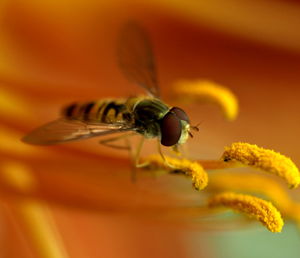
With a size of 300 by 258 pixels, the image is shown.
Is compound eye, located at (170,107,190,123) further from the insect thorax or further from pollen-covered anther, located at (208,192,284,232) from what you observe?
pollen-covered anther, located at (208,192,284,232)

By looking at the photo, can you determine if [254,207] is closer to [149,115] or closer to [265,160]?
[265,160]

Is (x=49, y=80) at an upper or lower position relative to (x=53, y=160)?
upper

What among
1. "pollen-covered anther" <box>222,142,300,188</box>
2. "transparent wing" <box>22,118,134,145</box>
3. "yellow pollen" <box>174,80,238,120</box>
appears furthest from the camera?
"yellow pollen" <box>174,80,238,120</box>

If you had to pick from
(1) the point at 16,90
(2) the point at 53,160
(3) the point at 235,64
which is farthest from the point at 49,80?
(3) the point at 235,64

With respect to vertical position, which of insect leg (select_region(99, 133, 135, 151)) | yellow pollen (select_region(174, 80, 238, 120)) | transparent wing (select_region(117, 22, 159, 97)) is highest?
transparent wing (select_region(117, 22, 159, 97))

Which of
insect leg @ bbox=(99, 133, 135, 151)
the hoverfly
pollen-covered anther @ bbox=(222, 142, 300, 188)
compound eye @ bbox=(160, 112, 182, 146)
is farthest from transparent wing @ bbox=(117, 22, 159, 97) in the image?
pollen-covered anther @ bbox=(222, 142, 300, 188)

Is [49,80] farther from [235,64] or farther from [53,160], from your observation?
[235,64]

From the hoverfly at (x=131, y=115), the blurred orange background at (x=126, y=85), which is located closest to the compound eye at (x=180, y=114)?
the hoverfly at (x=131, y=115)
